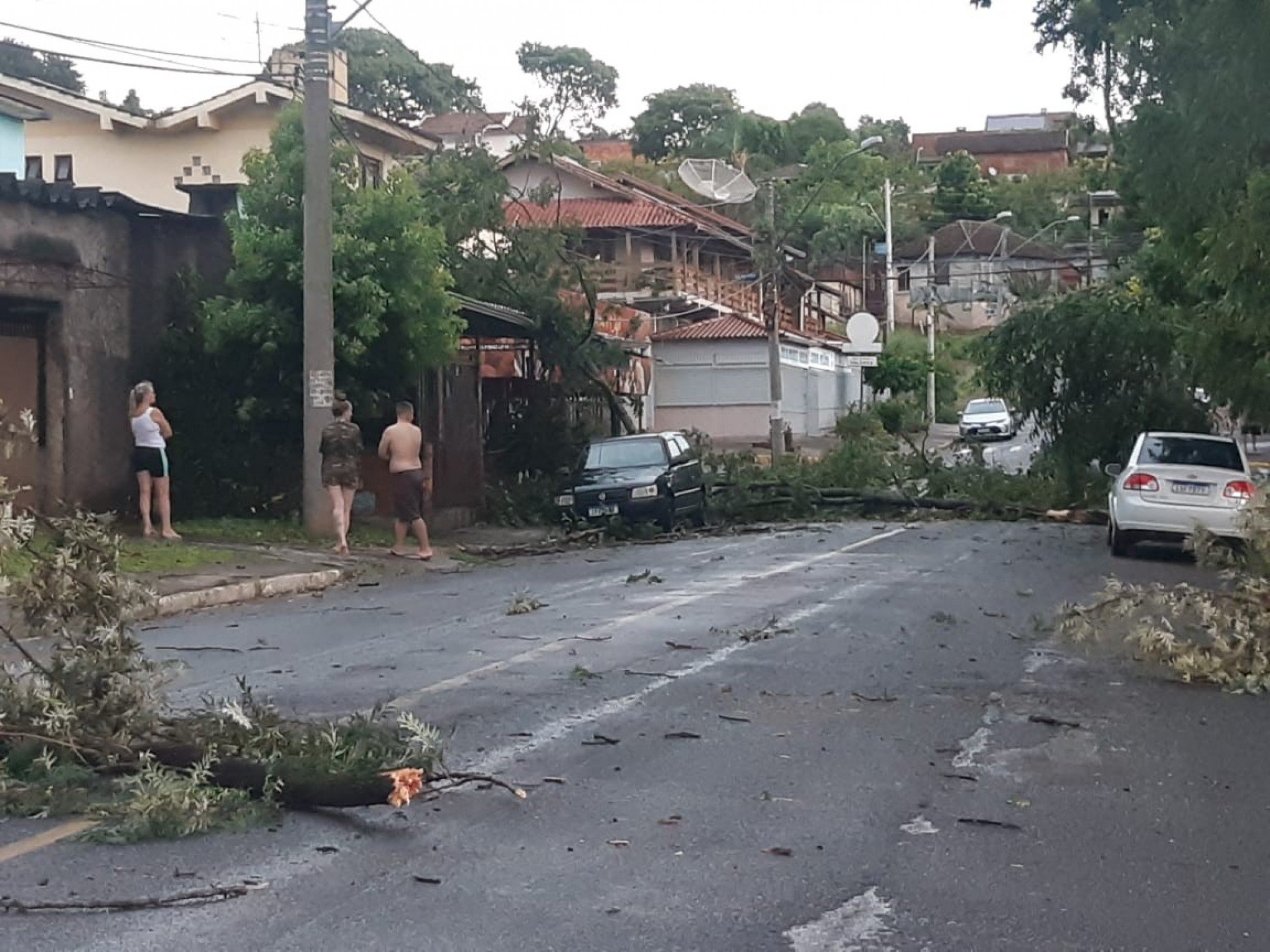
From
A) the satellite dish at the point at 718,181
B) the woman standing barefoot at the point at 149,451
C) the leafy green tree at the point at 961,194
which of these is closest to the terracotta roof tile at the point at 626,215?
the satellite dish at the point at 718,181

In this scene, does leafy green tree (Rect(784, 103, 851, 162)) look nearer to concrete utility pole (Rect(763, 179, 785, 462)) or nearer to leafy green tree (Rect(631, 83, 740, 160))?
leafy green tree (Rect(631, 83, 740, 160))

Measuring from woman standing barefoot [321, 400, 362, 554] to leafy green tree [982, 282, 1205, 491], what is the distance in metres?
11.6

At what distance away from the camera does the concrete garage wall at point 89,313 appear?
19.8 m

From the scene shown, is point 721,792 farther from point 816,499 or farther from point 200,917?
point 816,499

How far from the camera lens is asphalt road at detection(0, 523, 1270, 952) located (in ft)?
18.0

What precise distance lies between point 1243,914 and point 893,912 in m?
1.19

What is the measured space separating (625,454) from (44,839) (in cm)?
1936

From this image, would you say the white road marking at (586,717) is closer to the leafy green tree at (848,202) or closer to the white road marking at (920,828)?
the white road marking at (920,828)

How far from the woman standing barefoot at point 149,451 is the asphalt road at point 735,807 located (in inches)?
240

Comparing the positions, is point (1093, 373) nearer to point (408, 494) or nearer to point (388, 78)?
point (408, 494)

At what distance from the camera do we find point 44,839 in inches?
254

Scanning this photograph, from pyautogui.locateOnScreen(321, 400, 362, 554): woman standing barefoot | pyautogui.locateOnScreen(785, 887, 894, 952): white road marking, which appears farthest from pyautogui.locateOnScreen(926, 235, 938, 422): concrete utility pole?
pyautogui.locateOnScreen(785, 887, 894, 952): white road marking

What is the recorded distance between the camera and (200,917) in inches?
215

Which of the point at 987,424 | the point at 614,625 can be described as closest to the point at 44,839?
the point at 614,625
